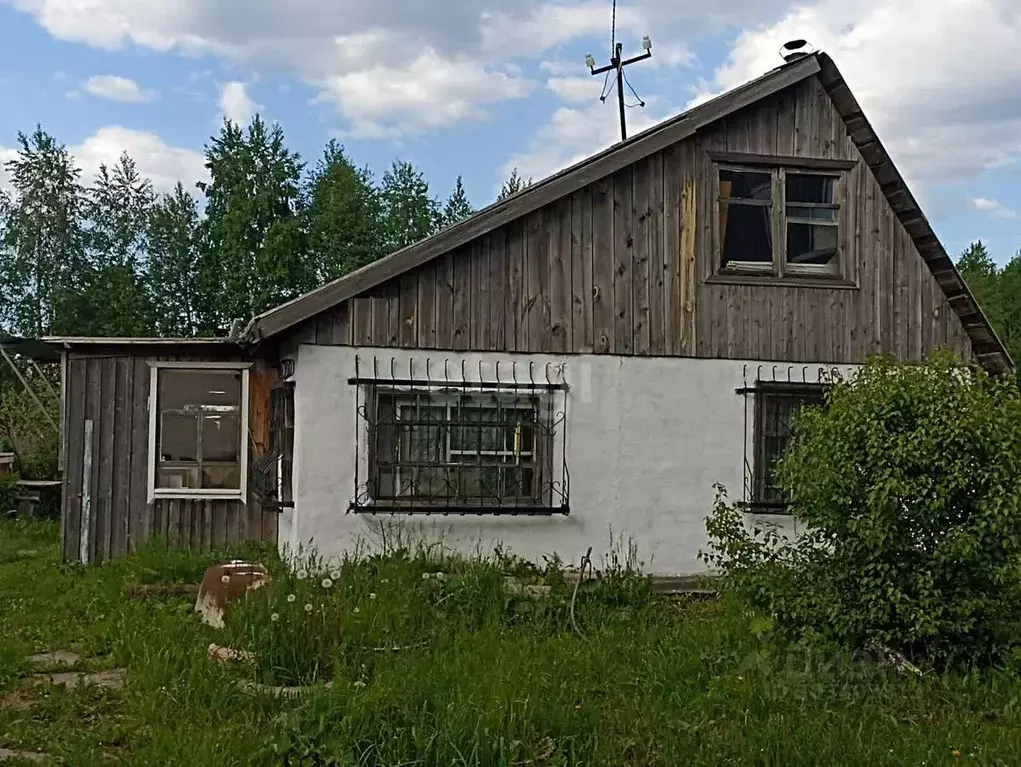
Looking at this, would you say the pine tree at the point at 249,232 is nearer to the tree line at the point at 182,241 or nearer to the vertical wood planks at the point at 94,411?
the tree line at the point at 182,241

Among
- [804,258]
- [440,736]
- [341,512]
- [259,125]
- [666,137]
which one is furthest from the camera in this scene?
[259,125]

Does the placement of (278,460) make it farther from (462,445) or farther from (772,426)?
(772,426)

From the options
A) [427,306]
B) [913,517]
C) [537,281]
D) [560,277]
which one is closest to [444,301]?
[427,306]

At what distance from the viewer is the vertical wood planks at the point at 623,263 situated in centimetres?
1016

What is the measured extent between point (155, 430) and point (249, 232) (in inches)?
928

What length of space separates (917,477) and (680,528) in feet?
12.7

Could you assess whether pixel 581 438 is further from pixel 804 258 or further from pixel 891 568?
pixel 891 568

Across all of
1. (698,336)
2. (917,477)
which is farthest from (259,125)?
(917,477)

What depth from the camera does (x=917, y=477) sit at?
647cm

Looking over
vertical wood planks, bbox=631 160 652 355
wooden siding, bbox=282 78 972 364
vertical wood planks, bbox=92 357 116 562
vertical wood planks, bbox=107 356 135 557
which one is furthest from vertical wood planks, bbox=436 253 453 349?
vertical wood planks, bbox=92 357 116 562

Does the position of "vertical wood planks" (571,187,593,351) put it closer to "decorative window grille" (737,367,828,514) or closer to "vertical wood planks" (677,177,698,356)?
"vertical wood planks" (677,177,698,356)

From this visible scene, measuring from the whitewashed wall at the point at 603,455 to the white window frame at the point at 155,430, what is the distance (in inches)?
39.3

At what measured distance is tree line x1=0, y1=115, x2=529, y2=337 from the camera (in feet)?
103

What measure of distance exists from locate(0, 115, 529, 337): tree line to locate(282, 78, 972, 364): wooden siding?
878 inches
